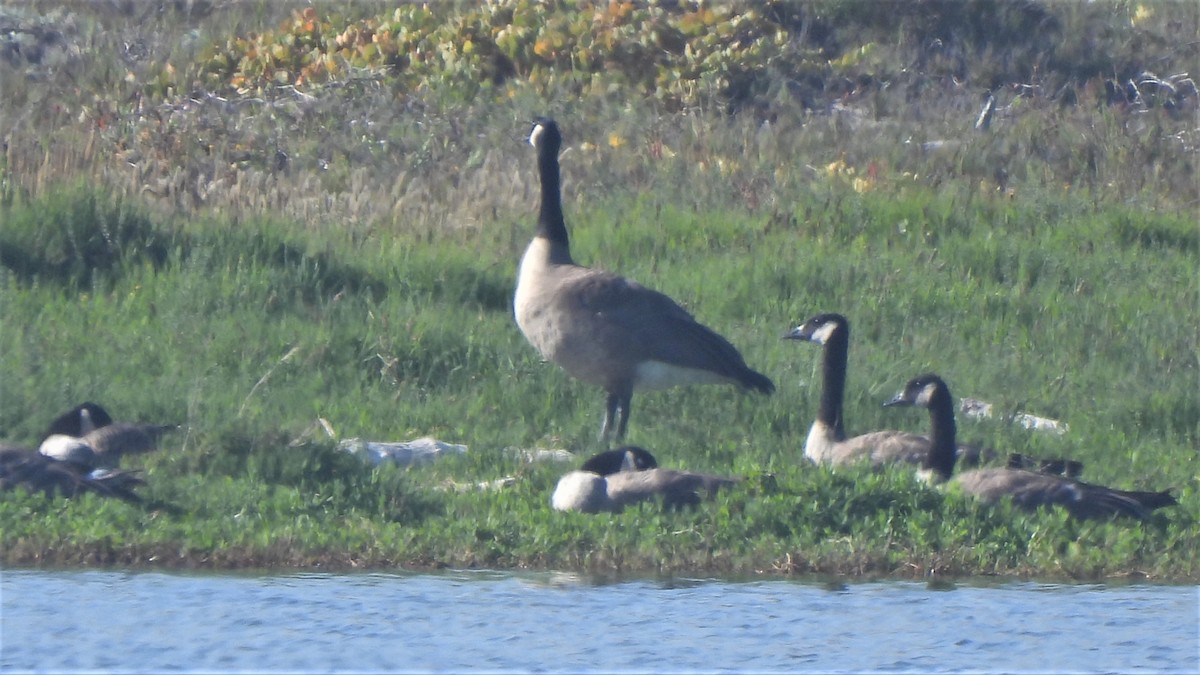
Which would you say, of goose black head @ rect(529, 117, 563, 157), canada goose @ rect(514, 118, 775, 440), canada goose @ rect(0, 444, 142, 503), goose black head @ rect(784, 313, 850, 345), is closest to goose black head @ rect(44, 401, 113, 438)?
canada goose @ rect(0, 444, 142, 503)

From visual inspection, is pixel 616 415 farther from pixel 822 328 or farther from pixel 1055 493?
pixel 1055 493

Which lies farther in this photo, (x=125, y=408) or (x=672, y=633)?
(x=125, y=408)

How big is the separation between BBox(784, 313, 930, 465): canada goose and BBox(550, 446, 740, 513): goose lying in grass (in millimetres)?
949

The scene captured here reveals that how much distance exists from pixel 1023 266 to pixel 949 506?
570 centimetres

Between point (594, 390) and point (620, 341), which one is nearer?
point (620, 341)

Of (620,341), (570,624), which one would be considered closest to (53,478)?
(570,624)

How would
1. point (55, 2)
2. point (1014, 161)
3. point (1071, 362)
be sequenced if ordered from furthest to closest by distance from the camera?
point (55, 2) → point (1014, 161) → point (1071, 362)

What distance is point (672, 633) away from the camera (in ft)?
21.3

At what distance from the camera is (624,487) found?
8000mm

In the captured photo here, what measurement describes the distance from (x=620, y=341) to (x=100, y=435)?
276 centimetres

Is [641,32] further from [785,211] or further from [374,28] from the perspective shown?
[785,211]

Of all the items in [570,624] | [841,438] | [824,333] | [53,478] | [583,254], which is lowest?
[570,624]

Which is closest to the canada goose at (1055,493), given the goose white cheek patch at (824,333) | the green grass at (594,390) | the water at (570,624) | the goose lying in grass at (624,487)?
the green grass at (594,390)

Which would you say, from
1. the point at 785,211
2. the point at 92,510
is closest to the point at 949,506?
the point at 92,510
